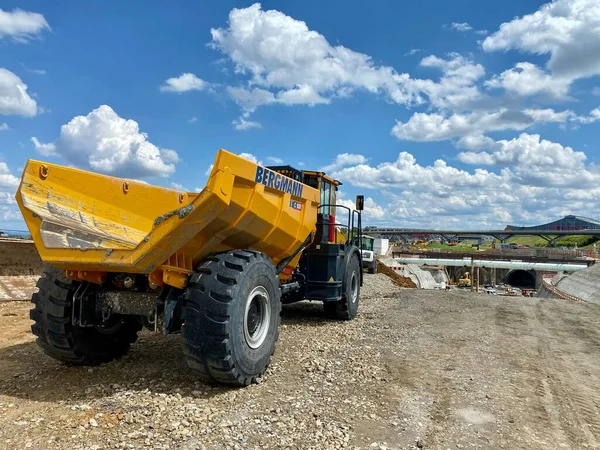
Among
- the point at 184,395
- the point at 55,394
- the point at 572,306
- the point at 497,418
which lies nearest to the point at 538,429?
the point at 497,418

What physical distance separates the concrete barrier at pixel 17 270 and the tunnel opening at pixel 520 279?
235 feet

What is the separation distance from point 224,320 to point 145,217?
2017 mm

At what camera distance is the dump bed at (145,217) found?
4188mm

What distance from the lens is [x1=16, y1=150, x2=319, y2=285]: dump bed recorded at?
165 inches

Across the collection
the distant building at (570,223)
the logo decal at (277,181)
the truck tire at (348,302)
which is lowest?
the truck tire at (348,302)

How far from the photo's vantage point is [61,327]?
15.8ft

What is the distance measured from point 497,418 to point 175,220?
3.43 metres

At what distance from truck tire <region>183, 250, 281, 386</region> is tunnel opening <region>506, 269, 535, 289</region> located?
241 feet

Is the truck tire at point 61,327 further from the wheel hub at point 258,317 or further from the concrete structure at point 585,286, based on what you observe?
the concrete structure at point 585,286

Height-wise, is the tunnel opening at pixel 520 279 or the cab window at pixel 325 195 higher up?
the cab window at pixel 325 195

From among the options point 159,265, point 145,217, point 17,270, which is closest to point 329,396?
point 159,265

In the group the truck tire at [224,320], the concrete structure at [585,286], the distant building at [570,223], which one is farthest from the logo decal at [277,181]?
the distant building at [570,223]

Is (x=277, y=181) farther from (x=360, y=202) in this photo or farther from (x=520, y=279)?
(x=520, y=279)

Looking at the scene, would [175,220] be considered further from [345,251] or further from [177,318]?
[345,251]
